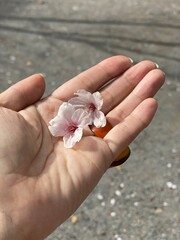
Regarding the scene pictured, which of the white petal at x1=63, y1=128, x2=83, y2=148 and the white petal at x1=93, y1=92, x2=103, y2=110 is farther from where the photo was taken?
the white petal at x1=93, y1=92, x2=103, y2=110

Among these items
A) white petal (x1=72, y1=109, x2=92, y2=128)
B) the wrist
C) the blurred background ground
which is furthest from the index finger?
the blurred background ground

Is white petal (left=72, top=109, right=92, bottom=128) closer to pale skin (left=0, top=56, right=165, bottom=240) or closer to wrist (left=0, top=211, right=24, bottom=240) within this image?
pale skin (left=0, top=56, right=165, bottom=240)

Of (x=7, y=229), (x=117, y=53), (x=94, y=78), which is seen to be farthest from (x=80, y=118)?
(x=117, y=53)

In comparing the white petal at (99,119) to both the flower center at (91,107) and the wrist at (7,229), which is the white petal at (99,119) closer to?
the flower center at (91,107)

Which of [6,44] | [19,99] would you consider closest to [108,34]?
[6,44]

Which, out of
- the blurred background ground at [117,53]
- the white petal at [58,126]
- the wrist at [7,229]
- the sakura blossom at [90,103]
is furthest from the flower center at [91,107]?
the blurred background ground at [117,53]

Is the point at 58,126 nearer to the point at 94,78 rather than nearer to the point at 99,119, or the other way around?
the point at 99,119

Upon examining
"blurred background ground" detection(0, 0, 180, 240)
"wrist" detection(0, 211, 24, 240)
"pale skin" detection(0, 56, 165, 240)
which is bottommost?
"blurred background ground" detection(0, 0, 180, 240)
